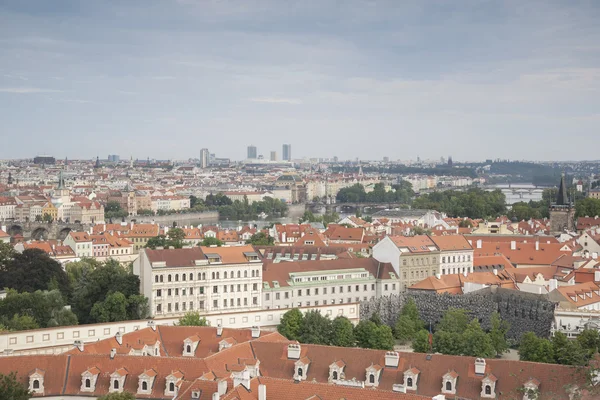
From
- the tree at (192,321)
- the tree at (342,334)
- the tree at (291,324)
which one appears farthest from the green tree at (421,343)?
the tree at (192,321)

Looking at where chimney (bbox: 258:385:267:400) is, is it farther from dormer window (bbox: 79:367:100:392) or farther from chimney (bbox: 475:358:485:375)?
chimney (bbox: 475:358:485:375)

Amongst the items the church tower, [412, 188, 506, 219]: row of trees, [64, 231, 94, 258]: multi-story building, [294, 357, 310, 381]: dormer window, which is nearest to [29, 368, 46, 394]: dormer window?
[294, 357, 310, 381]: dormer window

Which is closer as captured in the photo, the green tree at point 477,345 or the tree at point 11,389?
the tree at point 11,389

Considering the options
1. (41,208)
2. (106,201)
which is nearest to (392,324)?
(41,208)

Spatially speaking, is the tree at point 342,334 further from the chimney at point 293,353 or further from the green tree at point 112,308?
the green tree at point 112,308

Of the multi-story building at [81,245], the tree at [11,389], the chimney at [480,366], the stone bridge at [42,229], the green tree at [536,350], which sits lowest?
the stone bridge at [42,229]

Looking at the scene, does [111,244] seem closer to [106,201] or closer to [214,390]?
[214,390]
